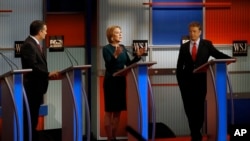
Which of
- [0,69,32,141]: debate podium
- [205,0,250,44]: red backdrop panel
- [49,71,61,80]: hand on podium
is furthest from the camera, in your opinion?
[205,0,250,44]: red backdrop panel

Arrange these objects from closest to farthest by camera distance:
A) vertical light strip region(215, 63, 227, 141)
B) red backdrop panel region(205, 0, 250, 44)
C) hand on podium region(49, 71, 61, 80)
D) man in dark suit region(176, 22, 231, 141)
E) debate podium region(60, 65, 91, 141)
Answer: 1. debate podium region(60, 65, 91, 141)
2. vertical light strip region(215, 63, 227, 141)
3. hand on podium region(49, 71, 61, 80)
4. man in dark suit region(176, 22, 231, 141)
5. red backdrop panel region(205, 0, 250, 44)

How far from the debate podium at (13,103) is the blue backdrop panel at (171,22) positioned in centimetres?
280

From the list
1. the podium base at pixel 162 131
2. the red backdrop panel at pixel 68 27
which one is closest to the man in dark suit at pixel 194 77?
the podium base at pixel 162 131

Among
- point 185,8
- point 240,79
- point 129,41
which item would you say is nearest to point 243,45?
point 240,79

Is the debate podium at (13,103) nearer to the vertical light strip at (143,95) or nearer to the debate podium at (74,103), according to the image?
the debate podium at (74,103)

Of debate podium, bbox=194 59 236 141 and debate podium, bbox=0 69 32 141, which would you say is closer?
debate podium, bbox=0 69 32 141

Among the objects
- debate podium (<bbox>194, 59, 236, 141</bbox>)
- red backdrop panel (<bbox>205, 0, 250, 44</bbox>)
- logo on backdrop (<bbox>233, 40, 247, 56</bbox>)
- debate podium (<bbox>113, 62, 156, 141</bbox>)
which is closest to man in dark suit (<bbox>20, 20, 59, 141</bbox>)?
debate podium (<bbox>113, 62, 156, 141</bbox>)

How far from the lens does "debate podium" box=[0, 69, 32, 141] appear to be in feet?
14.6

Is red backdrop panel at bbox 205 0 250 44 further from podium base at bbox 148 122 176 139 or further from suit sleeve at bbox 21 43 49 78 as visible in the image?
suit sleeve at bbox 21 43 49 78

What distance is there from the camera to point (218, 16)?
7336mm

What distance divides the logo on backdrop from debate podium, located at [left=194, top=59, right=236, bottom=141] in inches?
104

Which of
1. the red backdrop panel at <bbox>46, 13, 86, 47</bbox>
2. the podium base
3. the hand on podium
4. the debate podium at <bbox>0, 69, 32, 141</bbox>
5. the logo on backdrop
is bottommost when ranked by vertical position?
the podium base

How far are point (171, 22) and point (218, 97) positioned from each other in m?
2.67

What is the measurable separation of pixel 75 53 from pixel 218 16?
194cm
